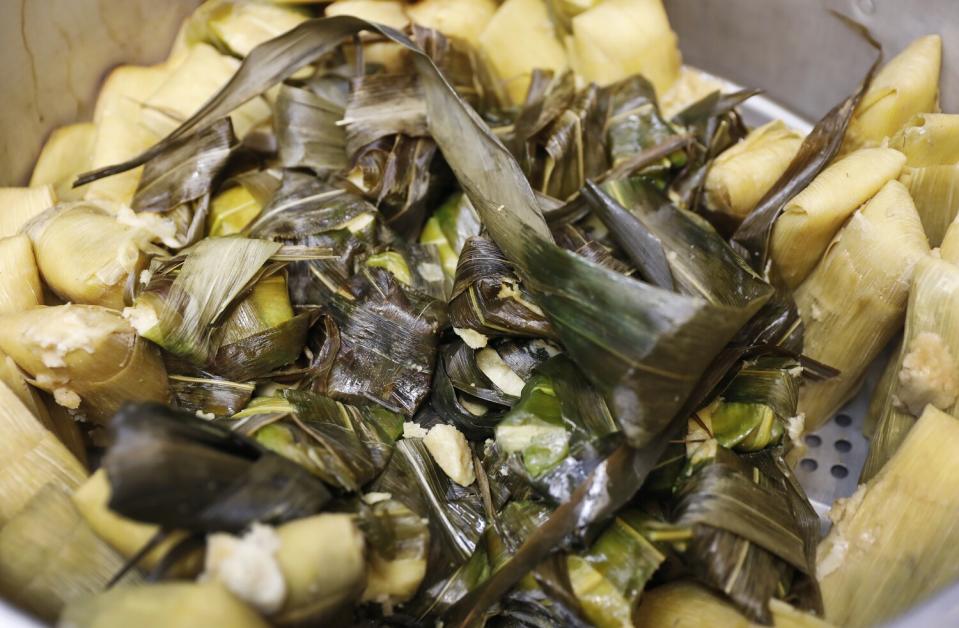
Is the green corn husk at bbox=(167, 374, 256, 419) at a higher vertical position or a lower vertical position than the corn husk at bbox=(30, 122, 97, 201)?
lower

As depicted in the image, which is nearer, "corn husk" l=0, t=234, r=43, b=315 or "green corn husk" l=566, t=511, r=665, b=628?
"green corn husk" l=566, t=511, r=665, b=628

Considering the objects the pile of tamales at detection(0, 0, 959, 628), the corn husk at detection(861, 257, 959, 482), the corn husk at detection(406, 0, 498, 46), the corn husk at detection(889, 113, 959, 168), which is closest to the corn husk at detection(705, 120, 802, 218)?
the pile of tamales at detection(0, 0, 959, 628)

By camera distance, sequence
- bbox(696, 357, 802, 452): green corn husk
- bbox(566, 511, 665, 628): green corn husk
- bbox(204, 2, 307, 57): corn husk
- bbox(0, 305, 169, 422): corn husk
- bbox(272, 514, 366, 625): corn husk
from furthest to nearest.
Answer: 1. bbox(204, 2, 307, 57): corn husk
2. bbox(696, 357, 802, 452): green corn husk
3. bbox(0, 305, 169, 422): corn husk
4. bbox(566, 511, 665, 628): green corn husk
5. bbox(272, 514, 366, 625): corn husk

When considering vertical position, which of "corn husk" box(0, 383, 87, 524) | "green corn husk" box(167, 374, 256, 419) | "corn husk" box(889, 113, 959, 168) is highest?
"corn husk" box(889, 113, 959, 168)

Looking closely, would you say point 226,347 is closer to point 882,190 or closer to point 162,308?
point 162,308

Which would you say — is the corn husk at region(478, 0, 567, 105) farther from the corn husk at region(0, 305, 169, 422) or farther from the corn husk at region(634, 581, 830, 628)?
Answer: the corn husk at region(634, 581, 830, 628)

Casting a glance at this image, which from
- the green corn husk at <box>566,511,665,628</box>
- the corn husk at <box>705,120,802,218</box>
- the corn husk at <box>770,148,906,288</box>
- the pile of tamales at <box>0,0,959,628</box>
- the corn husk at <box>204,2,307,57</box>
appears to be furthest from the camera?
the corn husk at <box>204,2,307,57</box>

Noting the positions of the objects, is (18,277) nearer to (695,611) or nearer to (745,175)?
(695,611)

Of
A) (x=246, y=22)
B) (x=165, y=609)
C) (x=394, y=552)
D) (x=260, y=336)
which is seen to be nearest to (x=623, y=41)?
(x=246, y=22)
